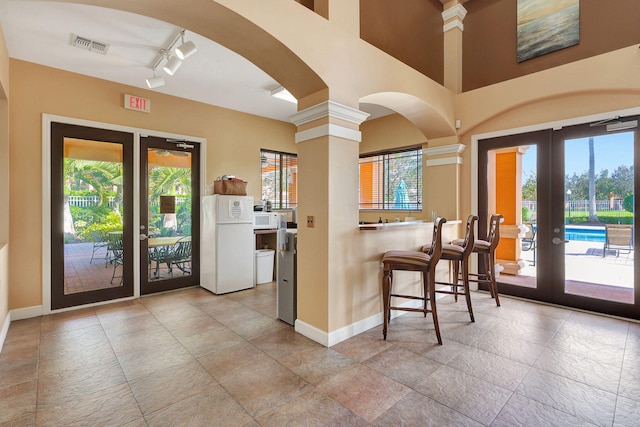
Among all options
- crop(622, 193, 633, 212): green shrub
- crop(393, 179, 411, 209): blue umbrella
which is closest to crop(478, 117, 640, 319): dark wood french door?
crop(622, 193, 633, 212): green shrub

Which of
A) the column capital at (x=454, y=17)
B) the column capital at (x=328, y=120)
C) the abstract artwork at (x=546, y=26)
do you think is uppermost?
the column capital at (x=454, y=17)

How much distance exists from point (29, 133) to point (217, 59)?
8.14 ft

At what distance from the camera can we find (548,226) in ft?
13.1

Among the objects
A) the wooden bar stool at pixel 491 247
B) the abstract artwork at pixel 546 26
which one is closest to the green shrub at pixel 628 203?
the wooden bar stool at pixel 491 247

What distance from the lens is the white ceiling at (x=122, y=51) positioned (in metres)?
2.91

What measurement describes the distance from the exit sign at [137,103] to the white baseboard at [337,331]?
3.88 m

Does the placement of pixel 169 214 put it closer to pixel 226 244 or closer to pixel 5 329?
pixel 226 244

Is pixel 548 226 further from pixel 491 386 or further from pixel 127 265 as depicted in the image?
pixel 127 265

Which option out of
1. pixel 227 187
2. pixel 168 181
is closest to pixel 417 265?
pixel 227 187

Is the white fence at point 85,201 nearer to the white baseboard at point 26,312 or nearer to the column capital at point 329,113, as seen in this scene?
the white baseboard at point 26,312

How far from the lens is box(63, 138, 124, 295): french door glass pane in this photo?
402cm

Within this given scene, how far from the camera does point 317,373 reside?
93.7 inches

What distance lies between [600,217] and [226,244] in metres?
4.98

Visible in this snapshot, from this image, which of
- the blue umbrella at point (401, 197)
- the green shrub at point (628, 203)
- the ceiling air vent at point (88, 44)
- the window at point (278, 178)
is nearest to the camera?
the ceiling air vent at point (88, 44)
